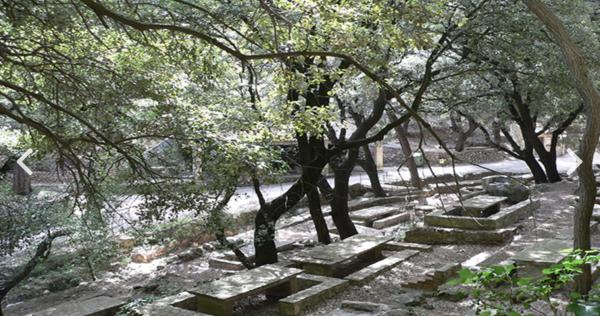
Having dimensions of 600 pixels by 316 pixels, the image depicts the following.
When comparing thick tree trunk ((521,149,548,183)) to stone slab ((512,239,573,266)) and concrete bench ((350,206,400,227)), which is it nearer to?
concrete bench ((350,206,400,227))

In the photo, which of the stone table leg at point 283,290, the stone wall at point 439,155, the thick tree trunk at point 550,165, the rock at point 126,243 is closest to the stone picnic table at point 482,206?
the stone table leg at point 283,290

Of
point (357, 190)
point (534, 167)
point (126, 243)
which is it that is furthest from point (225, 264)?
point (534, 167)

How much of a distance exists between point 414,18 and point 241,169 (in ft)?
9.54

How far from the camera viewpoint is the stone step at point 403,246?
374 inches

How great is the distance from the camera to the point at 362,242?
9117 millimetres

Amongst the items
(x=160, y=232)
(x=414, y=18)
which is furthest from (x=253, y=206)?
(x=414, y=18)

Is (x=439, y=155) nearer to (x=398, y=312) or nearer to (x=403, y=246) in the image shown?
(x=403, y=246)

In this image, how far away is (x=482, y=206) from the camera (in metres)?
10.7

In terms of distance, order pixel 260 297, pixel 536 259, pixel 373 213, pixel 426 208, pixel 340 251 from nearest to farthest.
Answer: pixel 536 259
pixel 260 297
pixel 340 251
pixel 373 213
pixel 426 208

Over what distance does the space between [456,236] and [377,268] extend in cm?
253

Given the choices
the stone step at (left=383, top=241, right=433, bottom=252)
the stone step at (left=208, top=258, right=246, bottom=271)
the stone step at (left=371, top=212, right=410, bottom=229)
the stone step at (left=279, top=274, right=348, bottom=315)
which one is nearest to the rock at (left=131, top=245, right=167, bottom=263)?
the stone step at (left=208, top=258, right=246, bottom=271)

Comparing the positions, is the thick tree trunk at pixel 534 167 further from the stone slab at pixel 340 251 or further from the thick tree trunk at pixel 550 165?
the stone slab at pixel 340 251

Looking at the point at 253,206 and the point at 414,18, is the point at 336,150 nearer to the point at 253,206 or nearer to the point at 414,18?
the point at 414,18

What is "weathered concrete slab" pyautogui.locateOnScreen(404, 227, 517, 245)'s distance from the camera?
963cm
